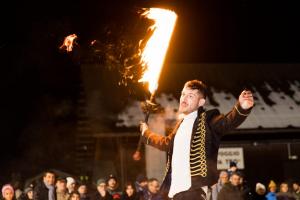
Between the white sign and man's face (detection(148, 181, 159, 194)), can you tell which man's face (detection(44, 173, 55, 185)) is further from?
the white sign

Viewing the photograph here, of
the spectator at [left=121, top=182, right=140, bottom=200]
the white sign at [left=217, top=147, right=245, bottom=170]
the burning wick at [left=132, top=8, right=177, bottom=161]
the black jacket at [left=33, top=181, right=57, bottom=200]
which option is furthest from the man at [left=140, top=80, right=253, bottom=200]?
the white sign at [left=217, top=147, right=245, bottom=170]

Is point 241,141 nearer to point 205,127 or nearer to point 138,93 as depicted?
point 138,93

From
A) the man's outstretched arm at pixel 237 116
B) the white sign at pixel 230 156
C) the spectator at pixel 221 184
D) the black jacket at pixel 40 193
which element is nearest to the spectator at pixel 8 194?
the black jacket at pixel 40 193

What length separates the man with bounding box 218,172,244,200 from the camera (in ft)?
37.8

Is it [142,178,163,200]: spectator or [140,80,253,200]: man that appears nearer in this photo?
[140,80,253,200]: man

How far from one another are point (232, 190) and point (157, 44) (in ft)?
18.2

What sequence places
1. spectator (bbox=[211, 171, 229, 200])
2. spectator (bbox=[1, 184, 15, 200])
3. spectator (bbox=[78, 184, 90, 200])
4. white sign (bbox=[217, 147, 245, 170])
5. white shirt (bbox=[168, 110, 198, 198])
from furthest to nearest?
white sign (bbox=[217, 147, 245, 170]) → spectator (bbox=[211, 171, 229, 200]) → spectator (bbox=[78, 184, 90, 200]) → spectator (bbox=[1, 184, 15, 200]) → white shirt (bbox=[168, 110, 198, 198])

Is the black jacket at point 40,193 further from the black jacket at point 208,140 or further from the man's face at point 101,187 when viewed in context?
the black jacket at point 208,140

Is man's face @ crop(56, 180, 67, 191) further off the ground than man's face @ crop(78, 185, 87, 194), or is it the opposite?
man's face @ crop(56, 180, 67, 191)

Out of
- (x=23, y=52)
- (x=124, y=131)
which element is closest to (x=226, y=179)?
(x=124, y=131)

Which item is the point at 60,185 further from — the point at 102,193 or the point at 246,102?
the point at 246,102

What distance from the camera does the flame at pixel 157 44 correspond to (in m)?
6.76

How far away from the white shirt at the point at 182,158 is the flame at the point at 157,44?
1.31m

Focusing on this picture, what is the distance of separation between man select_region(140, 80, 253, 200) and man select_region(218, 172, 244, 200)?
251 inches
